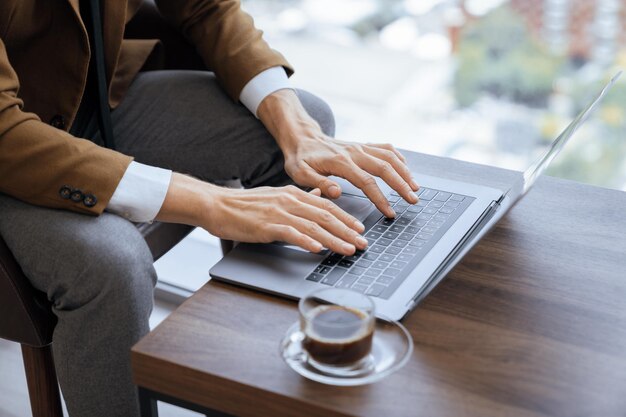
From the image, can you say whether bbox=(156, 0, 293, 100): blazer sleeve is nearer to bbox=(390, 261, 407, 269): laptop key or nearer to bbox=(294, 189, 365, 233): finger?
bbox=(294, 189, 365, 233): finger

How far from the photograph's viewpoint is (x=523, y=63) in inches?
103

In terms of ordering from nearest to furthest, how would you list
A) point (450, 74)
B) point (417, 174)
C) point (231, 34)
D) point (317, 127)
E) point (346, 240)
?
1. point (346, 240)
2. point (417, 174)
3. point (317, 127)
4. point (231, 34)
5. point (450, 74)

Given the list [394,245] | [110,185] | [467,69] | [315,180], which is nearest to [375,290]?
[394,245]

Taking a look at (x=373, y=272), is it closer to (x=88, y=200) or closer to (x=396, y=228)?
(x=396, y=228)

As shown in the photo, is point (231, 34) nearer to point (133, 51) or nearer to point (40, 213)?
point (133, 51)

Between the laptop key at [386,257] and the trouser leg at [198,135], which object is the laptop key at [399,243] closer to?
the laptop key at [386,257]

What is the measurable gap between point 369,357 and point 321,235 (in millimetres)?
247

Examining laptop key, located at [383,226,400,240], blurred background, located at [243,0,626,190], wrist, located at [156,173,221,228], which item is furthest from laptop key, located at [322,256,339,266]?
blurred background, located at [243,0,626,190]

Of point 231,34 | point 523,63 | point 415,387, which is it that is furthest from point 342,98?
point 415,387

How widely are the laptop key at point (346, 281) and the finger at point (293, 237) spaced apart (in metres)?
0.06

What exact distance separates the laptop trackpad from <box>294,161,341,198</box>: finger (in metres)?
0.17

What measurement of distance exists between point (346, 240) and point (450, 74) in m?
1.76

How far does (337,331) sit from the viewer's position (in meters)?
0.92

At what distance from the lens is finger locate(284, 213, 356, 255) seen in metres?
1.15
